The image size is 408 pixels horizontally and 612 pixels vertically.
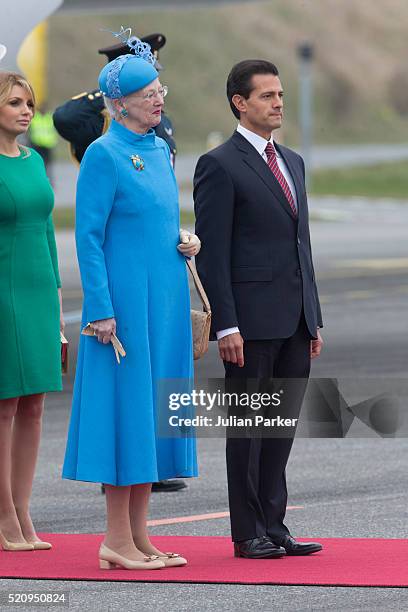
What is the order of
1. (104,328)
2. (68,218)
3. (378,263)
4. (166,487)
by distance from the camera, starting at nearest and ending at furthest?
(104,328) < (166,487) < (378,263) < (68,218)

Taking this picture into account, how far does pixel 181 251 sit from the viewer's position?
661cm

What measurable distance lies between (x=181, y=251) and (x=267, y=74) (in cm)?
84

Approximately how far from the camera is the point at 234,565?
664 centimetres

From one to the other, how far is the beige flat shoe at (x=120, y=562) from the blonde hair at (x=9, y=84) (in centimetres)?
194

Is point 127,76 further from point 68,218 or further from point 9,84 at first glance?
point 68,218

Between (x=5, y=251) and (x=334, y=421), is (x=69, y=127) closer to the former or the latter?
(x=5, y=251)

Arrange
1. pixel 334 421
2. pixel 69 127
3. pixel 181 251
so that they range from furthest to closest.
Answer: pixel 334 421, pixel 69 127, pixel 181 251

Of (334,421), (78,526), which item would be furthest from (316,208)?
(78,526)

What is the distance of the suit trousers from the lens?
22.3 feet

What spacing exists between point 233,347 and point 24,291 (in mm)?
984

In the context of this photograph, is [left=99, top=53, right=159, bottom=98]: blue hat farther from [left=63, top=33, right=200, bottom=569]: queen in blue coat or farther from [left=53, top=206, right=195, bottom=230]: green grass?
[left=53, top=206, right=195, bottom=230]: green grass

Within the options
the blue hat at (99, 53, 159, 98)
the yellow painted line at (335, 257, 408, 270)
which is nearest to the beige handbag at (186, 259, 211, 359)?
the blue hat at (99, 53, 159, 98)

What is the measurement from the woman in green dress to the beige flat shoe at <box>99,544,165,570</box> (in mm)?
555

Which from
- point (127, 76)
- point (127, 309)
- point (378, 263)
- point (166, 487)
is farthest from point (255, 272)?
point (378, 263)
